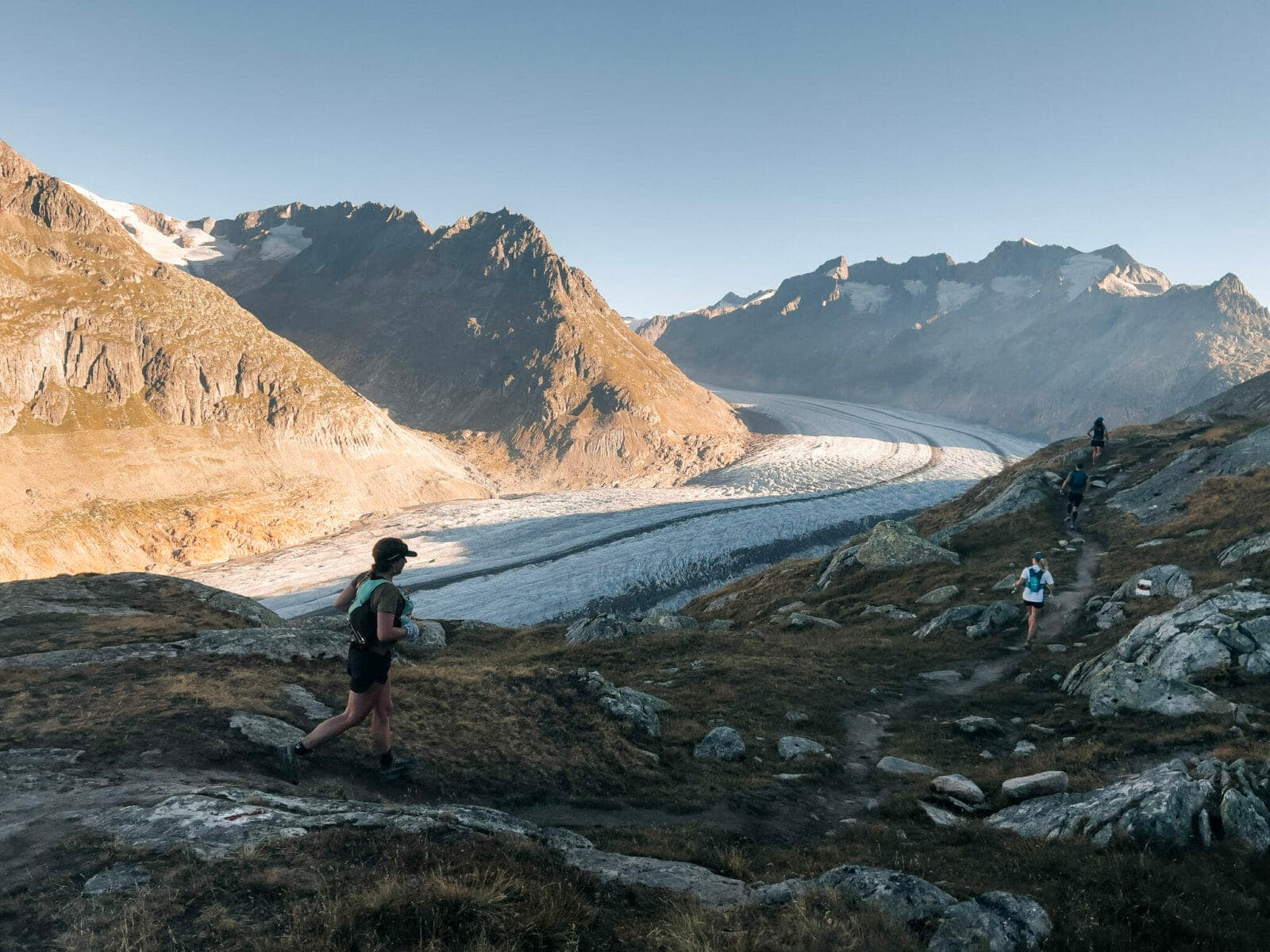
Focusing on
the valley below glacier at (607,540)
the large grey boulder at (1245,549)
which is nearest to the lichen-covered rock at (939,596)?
the large grey boulder at (1245,549)

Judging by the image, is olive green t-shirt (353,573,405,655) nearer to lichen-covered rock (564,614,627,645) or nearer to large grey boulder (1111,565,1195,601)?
lichen-covered rock (564,614,627,645)

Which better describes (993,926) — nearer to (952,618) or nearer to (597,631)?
(952,618)

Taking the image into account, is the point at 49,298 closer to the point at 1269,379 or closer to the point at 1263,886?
the point at 1263,886

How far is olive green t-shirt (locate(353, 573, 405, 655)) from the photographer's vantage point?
29.1 feet

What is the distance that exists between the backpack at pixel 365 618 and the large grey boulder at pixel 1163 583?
23.4m

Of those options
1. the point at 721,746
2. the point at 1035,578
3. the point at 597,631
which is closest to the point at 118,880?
the point at 721,746

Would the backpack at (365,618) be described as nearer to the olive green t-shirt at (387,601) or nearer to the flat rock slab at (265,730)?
the olive green t-shirt at (387,601)

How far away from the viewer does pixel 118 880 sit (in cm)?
591

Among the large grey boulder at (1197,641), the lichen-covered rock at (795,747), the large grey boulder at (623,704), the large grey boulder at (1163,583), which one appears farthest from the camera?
the large grey boulder at (1163,583)

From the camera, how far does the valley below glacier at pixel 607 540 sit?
194 feet

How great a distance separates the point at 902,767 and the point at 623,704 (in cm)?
640

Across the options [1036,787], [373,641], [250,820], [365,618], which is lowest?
[1036,787]

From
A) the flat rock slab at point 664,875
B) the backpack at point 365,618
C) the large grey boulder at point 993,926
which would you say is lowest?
the flat rock slab at point 664,875

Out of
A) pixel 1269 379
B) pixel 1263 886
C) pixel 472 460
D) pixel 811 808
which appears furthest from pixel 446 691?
pixel 472 460
